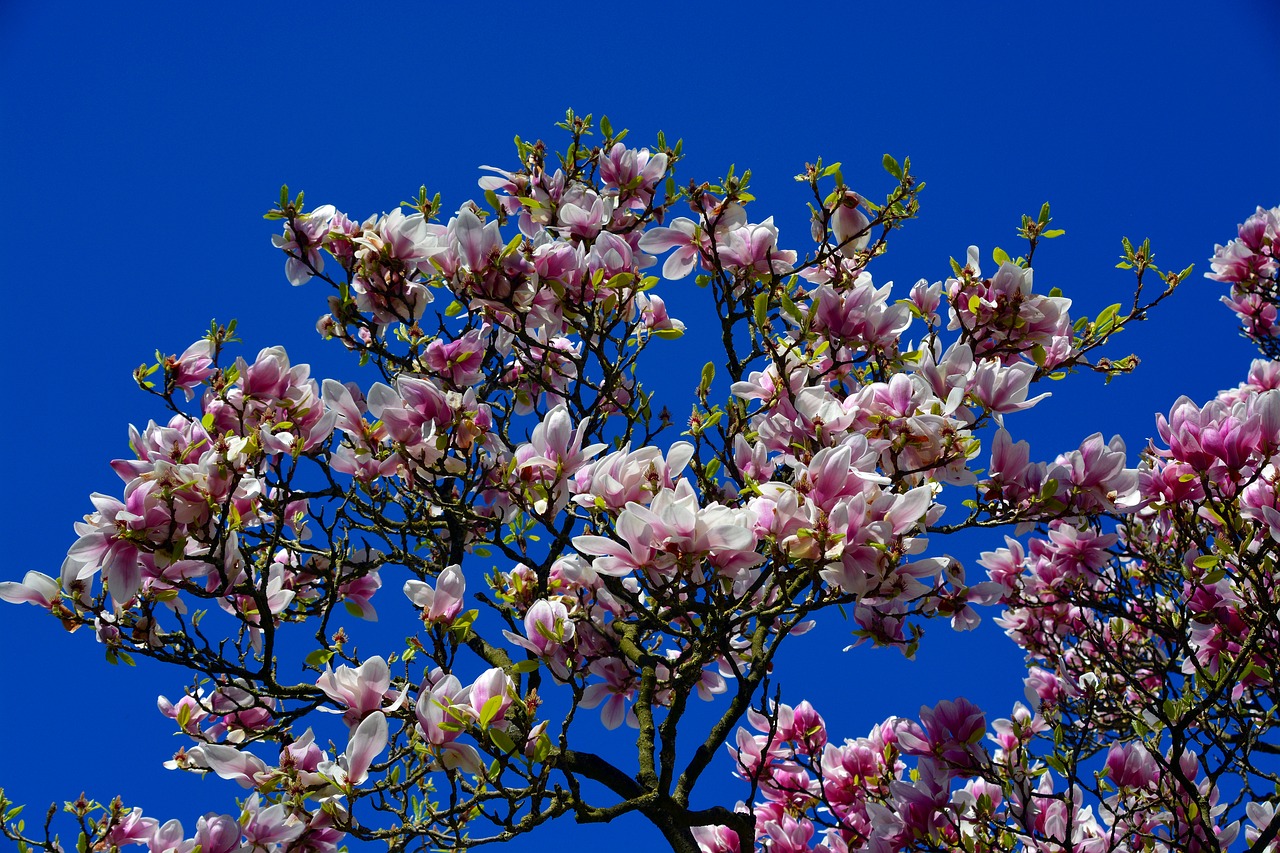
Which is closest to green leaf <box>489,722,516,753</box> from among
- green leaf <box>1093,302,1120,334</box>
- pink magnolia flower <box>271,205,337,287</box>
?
pink magnolia flower <box>271,205,337,287</box>

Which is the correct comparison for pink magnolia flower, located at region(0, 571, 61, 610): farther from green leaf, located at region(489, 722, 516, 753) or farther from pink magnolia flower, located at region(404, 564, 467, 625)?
green leaf, located at region(489, 722, 516, 753)

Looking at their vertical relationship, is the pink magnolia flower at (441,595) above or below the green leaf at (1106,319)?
below

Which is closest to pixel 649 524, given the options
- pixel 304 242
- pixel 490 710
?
pixel 490 710

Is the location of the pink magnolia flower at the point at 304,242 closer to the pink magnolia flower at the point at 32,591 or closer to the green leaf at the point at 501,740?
the pink magnolia flower at the point at 32,591

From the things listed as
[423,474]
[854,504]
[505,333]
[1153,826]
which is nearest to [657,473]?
[854,504]

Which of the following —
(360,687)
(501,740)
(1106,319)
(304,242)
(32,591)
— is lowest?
(501,740)

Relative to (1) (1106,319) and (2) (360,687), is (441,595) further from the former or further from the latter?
(1) (1106,319)

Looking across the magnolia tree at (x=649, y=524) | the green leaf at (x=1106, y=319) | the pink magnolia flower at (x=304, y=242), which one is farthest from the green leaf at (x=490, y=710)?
the green leaf at (x=1106, y=319)

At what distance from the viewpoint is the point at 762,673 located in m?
3.39

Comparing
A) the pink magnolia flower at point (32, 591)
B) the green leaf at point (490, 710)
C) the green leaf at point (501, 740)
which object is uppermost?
the pink magnolia flower at point (32, 591)

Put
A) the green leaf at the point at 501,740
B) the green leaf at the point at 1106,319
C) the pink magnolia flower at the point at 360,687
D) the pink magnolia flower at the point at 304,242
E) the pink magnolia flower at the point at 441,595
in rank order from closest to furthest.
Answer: the green leaf at the point at 501,740
the pink magnolia flower at the point at 360,687
the pink magnolia flower at the point at 441,595
the green leaf at the point at 1106,319
the pink magnolia flower at the point at 304,242

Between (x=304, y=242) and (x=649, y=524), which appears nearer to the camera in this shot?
(x=649, y=524)

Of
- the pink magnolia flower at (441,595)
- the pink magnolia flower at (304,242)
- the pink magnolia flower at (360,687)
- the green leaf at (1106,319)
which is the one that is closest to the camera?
the pink magnolia flower at (360,687)

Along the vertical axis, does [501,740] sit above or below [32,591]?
below
